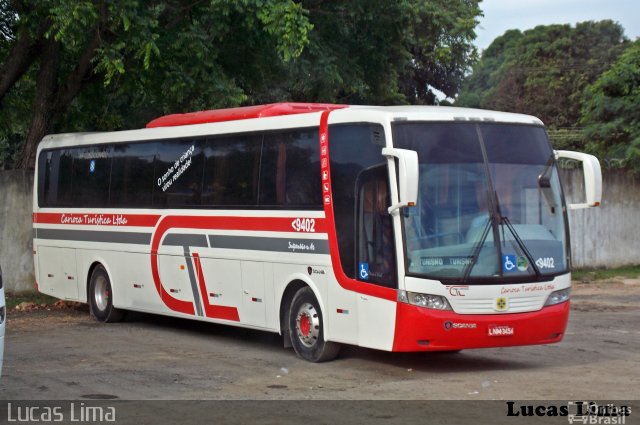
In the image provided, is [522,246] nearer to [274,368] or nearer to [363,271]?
[363,271]

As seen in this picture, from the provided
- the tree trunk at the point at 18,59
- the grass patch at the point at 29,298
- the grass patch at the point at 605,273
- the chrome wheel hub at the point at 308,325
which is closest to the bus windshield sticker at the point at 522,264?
the chrome wheel hub at the point at 308,325

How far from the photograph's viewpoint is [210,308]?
15.0 metres

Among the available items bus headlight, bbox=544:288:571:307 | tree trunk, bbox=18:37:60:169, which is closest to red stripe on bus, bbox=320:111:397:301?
bus headlight, bbox=544:288:571:307

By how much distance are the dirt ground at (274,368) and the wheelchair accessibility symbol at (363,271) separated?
1087 millimetres

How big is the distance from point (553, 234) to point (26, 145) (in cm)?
1228

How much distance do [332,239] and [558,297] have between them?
269 centimetres

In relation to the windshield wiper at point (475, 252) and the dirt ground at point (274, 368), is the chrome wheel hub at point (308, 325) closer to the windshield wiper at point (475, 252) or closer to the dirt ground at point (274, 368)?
the dirt ground at point (274, 368)

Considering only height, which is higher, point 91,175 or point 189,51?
point 189,51

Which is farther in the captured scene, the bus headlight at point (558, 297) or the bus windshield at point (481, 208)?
the bus headlight at point (558, 297)

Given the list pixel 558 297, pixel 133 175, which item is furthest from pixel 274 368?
pixel 133 175

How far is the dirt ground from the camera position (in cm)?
1051

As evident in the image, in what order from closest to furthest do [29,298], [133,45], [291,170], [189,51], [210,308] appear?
[291,170] → [210,308] → [133,45] → [189,51] → [29,298]

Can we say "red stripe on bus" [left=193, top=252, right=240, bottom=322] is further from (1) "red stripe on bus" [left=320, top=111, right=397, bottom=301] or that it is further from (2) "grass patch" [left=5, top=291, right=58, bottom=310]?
(2) "grass patch" [left=5, top=291, right=58, bottom=310]

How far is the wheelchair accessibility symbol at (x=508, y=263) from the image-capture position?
1164 cm
